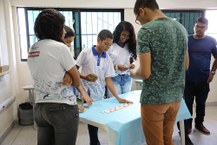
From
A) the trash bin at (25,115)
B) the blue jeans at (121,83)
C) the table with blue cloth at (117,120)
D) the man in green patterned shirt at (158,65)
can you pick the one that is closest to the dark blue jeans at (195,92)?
the blue jeans at (121,83)

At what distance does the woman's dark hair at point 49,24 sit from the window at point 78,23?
2311 millimetres

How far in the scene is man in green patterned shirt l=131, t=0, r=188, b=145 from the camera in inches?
44.8

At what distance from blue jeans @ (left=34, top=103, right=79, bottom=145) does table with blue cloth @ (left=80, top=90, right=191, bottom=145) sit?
273 mm

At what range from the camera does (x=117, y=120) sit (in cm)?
150

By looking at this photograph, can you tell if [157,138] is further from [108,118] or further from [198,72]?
[198,72]

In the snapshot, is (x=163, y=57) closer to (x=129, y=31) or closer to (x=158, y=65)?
(x=158, y=65)

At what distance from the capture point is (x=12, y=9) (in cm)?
320

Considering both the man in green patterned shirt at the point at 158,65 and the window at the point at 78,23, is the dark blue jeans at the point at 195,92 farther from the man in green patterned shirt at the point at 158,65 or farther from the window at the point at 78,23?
the window at the point at 78,23

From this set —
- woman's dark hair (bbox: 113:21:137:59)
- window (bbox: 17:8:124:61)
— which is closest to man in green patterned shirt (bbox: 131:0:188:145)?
woman's dark hair (bbox: 113:21:137:59)

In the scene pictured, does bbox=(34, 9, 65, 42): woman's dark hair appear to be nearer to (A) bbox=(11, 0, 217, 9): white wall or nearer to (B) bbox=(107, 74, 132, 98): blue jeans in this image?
(B) bbox=(107, 74, 132, 98): blue jeans

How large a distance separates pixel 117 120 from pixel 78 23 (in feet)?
8.00

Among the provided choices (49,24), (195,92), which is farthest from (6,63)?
(195,92)

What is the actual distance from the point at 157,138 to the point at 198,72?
1516 mm

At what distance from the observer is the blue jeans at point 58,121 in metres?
1.18
